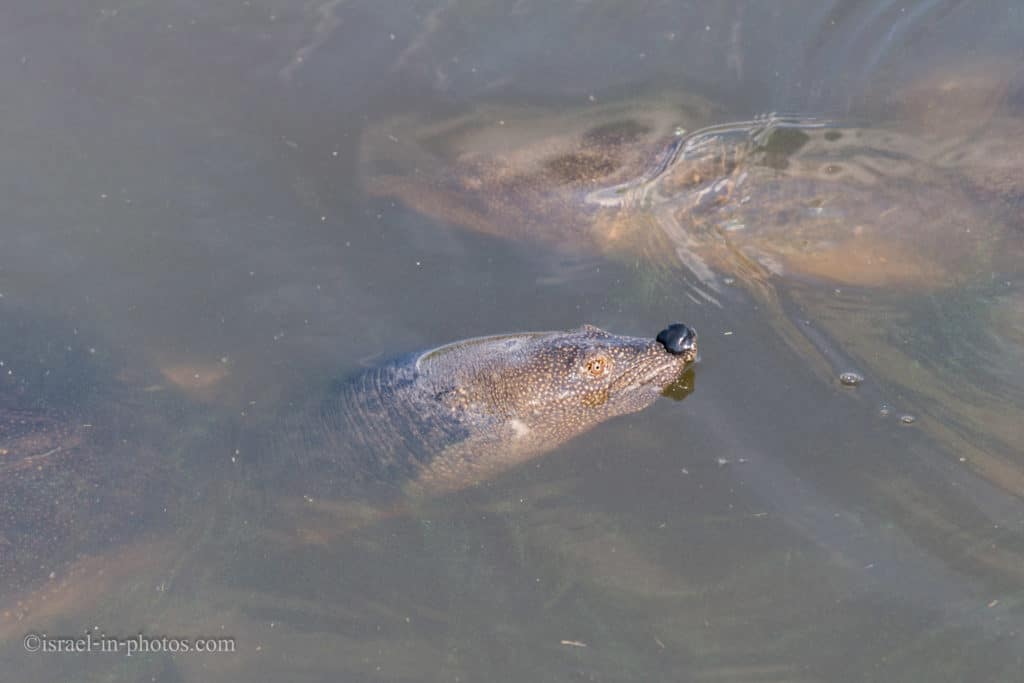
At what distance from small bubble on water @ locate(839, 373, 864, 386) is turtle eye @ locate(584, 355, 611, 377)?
4.25 ft

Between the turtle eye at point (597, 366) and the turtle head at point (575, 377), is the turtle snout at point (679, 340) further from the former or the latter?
the turtle eye at point (597, 366)

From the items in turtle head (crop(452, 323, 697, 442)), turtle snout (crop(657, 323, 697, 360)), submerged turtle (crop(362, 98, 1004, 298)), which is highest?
submerged turtle (crop(362, 98, 1004, 298))

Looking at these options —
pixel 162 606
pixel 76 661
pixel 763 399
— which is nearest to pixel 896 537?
pixel 763 399

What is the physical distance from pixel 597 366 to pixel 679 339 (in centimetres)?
47

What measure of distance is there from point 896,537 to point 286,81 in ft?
16.8

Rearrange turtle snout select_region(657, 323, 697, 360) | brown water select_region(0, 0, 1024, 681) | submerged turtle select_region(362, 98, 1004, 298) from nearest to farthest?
brown water select_region(0, 0, 1024, 681), turtle snout select_region(657, 323, 697, 360), submerged turtle select_region(362, 98, 1004, 298)

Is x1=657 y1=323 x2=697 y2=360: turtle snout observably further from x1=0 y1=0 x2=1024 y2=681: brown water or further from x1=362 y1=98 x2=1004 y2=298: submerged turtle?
x1=362 y1=98 x2=1004 y2=298: submerged turtle

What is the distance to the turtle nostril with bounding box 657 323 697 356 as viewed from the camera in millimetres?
5379

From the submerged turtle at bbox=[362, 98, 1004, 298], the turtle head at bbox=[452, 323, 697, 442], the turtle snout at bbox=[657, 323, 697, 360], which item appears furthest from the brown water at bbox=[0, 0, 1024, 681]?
the turtle snout at bbox=[657, 323, 697, 360]

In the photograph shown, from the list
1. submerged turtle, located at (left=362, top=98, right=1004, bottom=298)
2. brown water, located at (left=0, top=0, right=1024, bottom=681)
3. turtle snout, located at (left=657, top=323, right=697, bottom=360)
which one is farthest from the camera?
submerged turtle, located at (left=362, top=98, right=1004, bottom=298)

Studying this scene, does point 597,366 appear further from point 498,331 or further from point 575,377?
point 498,331

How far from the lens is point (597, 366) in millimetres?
5410

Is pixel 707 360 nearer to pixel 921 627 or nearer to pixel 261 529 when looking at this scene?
pixel 921 627

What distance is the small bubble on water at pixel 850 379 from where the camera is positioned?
17.7 ft
